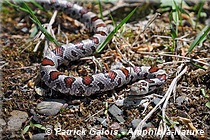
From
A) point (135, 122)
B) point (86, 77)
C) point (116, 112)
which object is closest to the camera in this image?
point (135, 122)

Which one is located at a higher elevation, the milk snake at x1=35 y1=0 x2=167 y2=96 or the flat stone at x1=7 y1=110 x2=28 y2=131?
the milk snake at x1=35 y1=0 x2=167 y2=96

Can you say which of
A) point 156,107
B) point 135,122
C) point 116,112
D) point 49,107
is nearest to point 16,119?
point 49,107

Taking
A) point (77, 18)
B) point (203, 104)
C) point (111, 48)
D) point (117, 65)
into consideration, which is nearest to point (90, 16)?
point (77, 18)

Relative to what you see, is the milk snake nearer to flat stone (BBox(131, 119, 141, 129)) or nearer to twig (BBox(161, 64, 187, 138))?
twig (BBox(161, 64, 187, 138))

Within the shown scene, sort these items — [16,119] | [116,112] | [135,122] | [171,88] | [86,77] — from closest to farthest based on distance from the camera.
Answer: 1. [135,122]
2. [16,119]
3. [116,112]
4. [171,88]
5. [86,77]

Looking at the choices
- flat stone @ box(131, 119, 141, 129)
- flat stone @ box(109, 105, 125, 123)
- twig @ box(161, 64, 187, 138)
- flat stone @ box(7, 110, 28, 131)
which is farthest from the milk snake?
flat stone @ box(131, 119, 141, 129)

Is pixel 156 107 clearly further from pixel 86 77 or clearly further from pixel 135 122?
pixel 86 77
